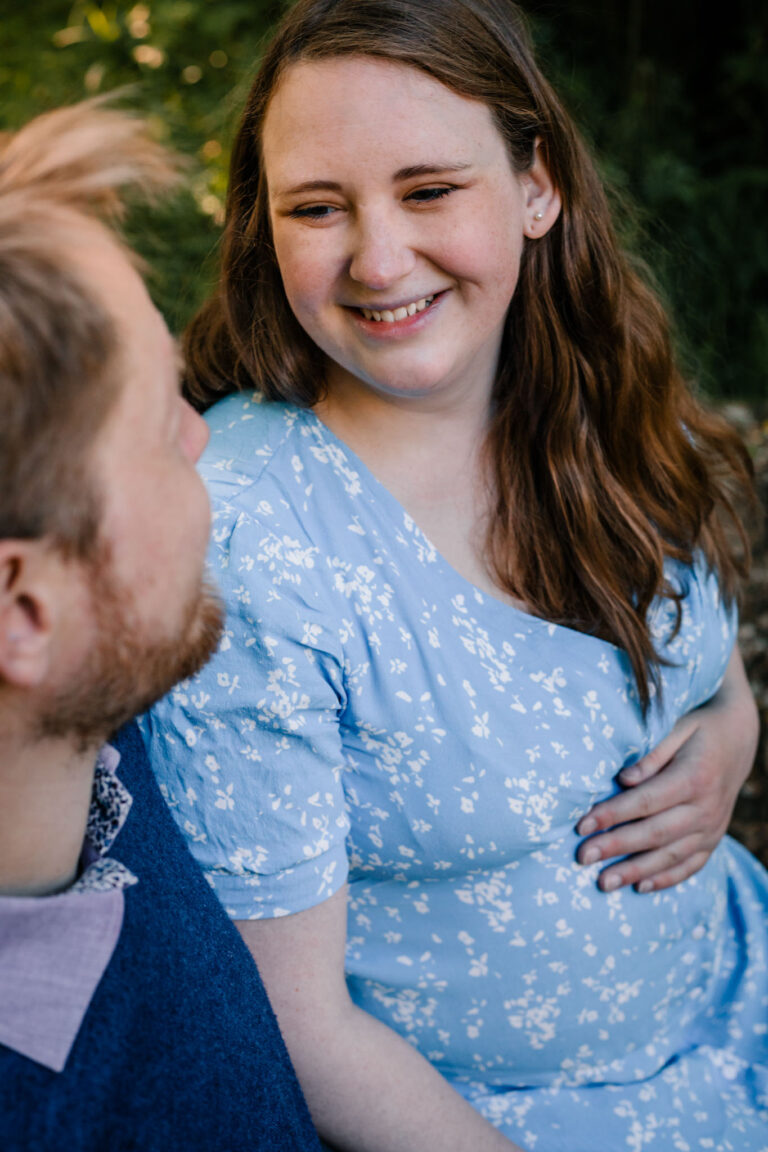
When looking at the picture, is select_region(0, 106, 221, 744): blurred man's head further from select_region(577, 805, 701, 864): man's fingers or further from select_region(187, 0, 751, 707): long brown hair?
select_region(577, 805, 701, 864): man's fingers

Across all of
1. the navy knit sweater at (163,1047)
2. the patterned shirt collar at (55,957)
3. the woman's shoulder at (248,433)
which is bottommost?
the navy knit sweater at (163,1047)

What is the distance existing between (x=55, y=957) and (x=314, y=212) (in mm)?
1042

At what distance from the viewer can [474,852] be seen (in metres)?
1.52

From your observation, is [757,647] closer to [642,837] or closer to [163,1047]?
[642,837]

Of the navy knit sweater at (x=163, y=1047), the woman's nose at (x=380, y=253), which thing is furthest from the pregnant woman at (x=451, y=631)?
the navy knit sweater at (x=163, y=1047)

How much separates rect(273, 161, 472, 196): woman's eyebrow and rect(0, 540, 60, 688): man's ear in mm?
737

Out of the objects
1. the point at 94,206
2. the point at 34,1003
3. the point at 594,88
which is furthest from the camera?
the point at 594,88

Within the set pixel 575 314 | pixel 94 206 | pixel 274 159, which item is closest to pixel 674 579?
pixel 575 314

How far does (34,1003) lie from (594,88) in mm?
5026

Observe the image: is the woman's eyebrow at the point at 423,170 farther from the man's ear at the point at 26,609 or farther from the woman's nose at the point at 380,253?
the man's ear at the point at 26,609

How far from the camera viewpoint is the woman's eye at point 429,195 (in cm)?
146

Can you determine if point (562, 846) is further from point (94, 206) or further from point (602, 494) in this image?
point (94, 206)

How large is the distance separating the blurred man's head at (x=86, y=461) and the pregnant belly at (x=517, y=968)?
0.69 metres

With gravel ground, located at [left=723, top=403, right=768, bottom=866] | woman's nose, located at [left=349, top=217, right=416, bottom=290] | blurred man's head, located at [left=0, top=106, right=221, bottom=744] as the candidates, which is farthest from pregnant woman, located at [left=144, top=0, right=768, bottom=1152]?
gravel ground, located at [left=723, top=403, right=768, bottom=866]
